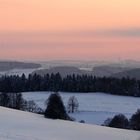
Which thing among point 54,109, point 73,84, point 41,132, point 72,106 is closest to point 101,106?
point 72,106

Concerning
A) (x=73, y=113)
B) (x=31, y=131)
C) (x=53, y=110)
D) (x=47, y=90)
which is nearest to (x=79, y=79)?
(x=47, y=90)

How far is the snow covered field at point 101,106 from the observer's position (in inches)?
3763

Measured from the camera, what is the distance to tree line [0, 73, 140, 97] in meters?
148

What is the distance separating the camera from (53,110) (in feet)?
115

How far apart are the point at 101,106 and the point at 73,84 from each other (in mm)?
42169

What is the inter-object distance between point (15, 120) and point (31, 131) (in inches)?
206

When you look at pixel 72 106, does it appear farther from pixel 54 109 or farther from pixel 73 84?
pixel 54 109

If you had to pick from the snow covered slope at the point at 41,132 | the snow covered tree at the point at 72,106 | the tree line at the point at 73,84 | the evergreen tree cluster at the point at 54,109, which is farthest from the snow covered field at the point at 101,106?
the snow covered slope at the point at 41,132

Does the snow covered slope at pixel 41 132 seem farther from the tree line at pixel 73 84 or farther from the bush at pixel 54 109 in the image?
the tree line at pixel 73 84

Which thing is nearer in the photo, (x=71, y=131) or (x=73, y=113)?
(x=71, y=131)

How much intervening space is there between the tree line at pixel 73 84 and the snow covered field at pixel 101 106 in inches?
314

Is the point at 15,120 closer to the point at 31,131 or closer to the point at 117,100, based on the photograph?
the point at 31,131

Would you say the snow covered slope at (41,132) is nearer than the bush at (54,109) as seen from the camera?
Yes

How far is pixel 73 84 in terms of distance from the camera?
15375cm
